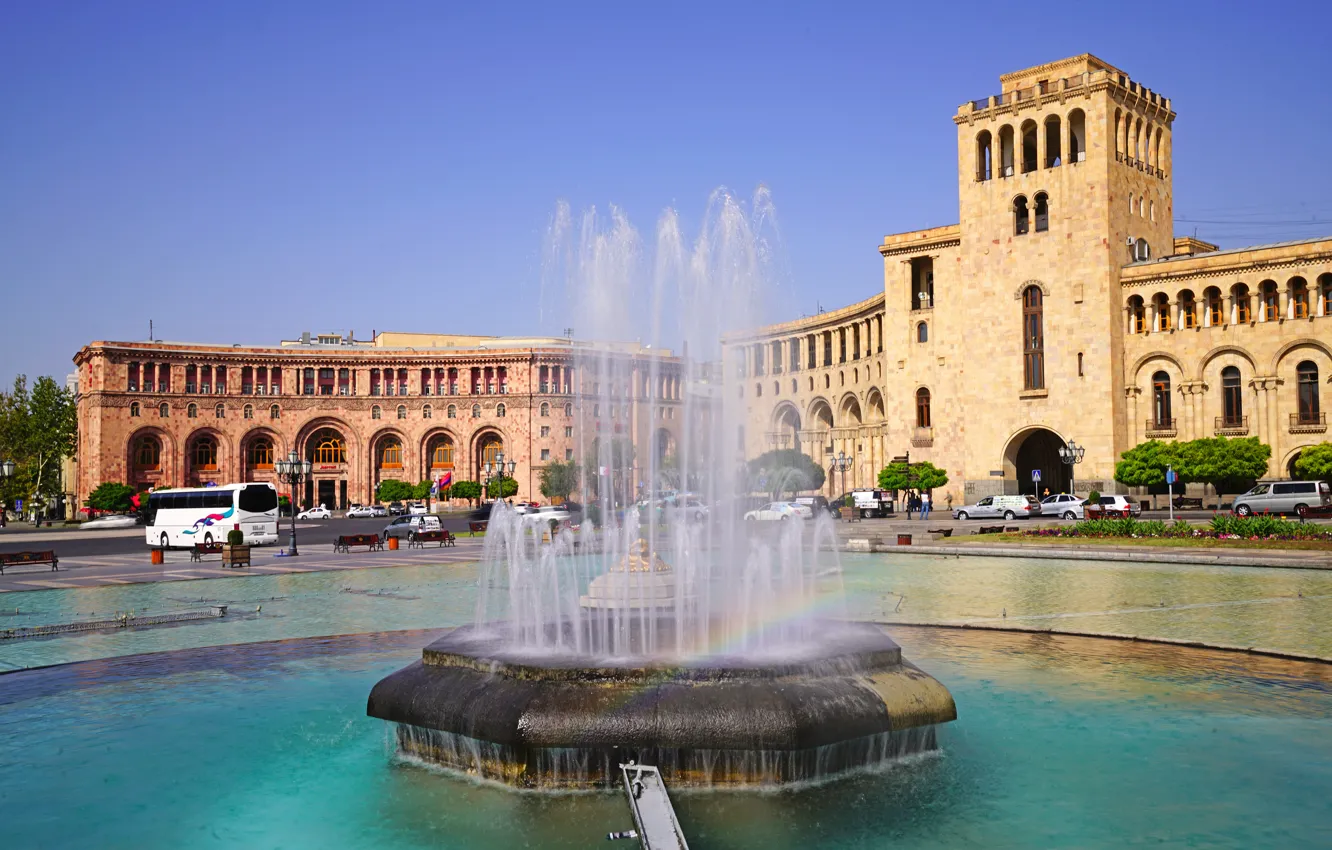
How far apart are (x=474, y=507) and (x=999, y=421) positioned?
125 feet

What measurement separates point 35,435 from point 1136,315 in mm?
67076

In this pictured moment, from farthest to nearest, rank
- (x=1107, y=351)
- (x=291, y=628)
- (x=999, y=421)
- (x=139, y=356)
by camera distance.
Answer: (x=139, y=356) < (x=999, y=421) < (x=1107, y=351) < (x=291, y=628)

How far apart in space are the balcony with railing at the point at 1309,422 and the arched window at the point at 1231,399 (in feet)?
6.46

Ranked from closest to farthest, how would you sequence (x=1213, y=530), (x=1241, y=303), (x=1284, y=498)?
(x=1213, y=530) < (x=1284, y=498) < (x=1241, y=303)

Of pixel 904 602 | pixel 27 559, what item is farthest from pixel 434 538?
pixel 904 602

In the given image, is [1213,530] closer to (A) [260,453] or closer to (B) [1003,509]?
(B) [1003,509]

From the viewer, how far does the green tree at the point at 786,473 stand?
182ft

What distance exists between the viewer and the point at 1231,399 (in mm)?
42938

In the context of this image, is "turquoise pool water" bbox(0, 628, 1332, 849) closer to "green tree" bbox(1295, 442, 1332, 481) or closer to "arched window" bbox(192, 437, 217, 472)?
"green tree" bbox(1295, 442, 1332, 481)

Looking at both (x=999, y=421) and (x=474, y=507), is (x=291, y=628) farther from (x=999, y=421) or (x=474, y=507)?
(x=474, y=507)

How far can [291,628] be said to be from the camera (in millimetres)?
13828

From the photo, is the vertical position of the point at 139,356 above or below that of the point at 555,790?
above

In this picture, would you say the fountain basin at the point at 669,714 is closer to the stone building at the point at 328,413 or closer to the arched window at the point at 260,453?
the stone building at the point at 328,413

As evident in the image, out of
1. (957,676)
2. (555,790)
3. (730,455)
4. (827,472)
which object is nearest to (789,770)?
(555,790)
